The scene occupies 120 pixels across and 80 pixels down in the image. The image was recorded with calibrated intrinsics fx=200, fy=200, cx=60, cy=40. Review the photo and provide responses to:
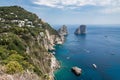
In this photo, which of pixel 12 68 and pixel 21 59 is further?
pixel 21 59

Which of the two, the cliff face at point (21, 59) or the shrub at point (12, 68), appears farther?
the cliff face at point (21, 59)

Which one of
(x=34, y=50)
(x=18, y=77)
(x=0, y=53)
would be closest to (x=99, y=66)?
(x=34, y=50)

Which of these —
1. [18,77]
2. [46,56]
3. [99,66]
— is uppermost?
[18,77]

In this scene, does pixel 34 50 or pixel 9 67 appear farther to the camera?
pixel 34 50

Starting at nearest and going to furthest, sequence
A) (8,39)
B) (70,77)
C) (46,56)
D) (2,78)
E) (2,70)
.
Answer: (2,78) < (2,70) < (8,39) < (70,77) < (46,56)

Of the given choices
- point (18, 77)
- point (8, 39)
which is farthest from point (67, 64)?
point (18, 77)

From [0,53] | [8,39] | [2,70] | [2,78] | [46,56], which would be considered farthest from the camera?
[46,56]

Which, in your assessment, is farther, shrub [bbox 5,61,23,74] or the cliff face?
the cliff face

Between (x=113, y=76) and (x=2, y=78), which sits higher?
(x=2, y=78)

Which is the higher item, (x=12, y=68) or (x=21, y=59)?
(x=12, y=68)

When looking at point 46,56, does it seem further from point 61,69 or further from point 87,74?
point 87,74
